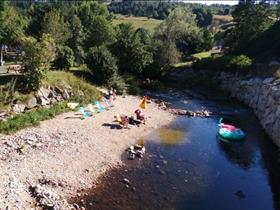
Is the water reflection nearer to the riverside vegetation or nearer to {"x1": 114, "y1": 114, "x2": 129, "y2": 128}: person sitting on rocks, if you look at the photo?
{"x1": 114, "y1": 114, "x2": 129, "y2": 128}: person sitting on rocks

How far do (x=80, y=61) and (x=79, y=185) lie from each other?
37.4 m

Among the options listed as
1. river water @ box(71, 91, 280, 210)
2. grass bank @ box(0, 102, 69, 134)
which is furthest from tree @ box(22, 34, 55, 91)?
river water @ box(71, 91, 280, 210)

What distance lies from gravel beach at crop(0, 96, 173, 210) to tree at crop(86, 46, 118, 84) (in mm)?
11649

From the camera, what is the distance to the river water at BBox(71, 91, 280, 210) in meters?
27.4

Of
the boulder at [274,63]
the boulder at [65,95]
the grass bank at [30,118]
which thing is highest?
the boulder at [274,63]

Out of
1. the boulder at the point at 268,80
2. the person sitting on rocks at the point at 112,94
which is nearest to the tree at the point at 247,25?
the boulder at the point at 268,80

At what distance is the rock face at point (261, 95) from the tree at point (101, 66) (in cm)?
2143

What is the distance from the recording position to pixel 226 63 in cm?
7331

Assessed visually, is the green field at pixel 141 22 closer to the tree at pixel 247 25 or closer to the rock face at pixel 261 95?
the tree at pixel 247 25

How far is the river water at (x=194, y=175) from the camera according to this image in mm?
27391

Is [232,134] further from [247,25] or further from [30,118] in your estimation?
[247,25]

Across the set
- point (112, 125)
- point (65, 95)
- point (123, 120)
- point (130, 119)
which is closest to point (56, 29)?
point (65, 95)

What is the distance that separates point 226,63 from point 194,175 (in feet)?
148

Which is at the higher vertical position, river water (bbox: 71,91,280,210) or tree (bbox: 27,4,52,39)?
tree (bbox: 27,4,52,39)
